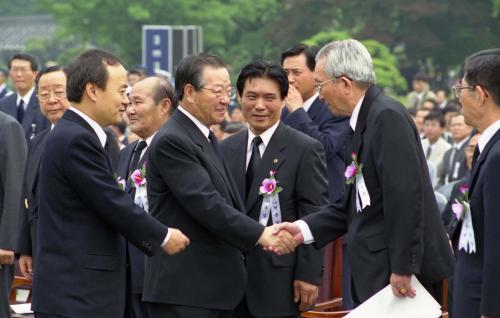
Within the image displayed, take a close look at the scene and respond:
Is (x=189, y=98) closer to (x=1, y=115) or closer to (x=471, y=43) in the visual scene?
(x=1, y=115)

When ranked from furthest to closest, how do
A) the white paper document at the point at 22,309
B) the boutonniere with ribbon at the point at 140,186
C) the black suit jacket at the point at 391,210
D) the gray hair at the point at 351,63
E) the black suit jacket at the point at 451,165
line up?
the black suit jacket at the point at 451,165 < the white paper document at the point at 22,309 < the boutonniere with ribbon at the point at 140,186 < the gray hair at the point at 351,63 < the black suit jacket at the point at 391,210

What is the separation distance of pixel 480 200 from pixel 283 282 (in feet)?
5.33

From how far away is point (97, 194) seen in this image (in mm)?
6441

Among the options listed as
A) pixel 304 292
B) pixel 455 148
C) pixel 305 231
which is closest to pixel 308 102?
pixel 305 231

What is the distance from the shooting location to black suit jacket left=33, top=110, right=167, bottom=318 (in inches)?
254

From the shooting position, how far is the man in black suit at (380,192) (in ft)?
21.6

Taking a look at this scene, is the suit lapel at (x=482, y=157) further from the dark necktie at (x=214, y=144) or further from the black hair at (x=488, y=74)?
the dark necktie at (x=214, y=144)

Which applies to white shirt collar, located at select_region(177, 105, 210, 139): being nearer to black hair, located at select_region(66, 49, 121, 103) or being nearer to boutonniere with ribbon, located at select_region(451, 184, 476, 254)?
black hair, located at select_region(66, 49, 121, 103)

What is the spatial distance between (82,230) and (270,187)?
136cm

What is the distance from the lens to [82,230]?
6.48 metres

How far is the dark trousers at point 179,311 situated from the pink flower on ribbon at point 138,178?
4.99 feet

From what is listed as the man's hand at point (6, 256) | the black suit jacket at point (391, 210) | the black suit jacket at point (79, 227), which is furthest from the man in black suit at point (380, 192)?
the man's hand at point (6, 256)

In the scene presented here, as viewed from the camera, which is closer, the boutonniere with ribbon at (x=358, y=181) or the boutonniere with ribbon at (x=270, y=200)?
the boutonniere with ribbon at (x=358, y=181)

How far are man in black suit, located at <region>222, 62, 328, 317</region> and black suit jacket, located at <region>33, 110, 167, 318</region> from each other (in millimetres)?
1002
